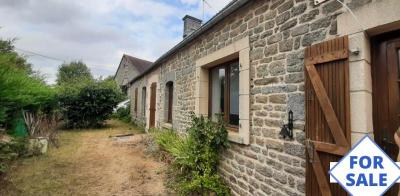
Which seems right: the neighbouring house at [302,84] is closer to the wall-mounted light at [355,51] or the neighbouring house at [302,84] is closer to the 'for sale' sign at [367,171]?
the wall-mounted light at [355,51]

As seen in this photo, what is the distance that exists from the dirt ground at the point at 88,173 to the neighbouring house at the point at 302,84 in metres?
1.80

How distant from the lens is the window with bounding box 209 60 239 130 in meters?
4.25

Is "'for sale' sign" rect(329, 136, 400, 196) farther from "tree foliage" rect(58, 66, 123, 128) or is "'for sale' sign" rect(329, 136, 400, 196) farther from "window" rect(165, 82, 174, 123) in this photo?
"tree foliage" rect(58, 66, 123, 128)

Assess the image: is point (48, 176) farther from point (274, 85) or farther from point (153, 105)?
point (153, 105)

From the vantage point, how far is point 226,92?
14.8 feet

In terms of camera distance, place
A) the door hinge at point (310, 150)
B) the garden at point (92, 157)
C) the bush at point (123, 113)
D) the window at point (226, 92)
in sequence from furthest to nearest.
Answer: the bush at point (123, 113)
the window at point (226, 92)
the garden at point (92, 157)
the door hinge at point (310, 150)

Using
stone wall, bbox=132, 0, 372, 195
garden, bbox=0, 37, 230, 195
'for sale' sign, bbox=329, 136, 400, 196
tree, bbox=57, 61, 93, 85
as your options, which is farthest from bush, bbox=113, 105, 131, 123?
tree, bbox=57, 61, 93, 85

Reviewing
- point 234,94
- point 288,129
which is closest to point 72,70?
point 234,94

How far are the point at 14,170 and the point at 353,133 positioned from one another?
249 inches

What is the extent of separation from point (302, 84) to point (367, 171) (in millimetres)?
1344

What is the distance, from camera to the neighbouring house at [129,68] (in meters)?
18.7

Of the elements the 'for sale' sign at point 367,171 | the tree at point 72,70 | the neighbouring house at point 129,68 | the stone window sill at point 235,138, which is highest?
the tree at point 72,70

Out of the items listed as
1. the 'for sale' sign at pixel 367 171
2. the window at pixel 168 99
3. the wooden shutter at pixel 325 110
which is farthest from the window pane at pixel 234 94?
the window at pixel 168 99

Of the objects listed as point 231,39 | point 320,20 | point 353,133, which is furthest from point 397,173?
point 231,39
